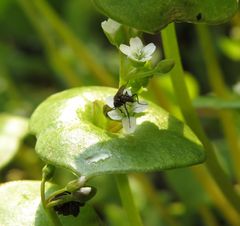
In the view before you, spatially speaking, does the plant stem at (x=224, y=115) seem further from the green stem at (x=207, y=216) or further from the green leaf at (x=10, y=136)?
the green leaf at (x=10, y=136)

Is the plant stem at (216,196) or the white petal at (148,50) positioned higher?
the white petal at (148,50)

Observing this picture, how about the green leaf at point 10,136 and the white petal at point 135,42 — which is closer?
the white petal at point 135,42

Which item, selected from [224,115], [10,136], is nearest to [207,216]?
[224,115]

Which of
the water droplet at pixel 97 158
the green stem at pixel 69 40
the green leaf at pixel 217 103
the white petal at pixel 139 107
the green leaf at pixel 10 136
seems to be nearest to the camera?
the water droplet at pixel 97 158

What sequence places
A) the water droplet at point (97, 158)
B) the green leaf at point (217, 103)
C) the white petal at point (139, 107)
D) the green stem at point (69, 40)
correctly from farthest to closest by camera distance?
the green stem at point (69, 40)
the green leaf at point (217, 103)
the white petal at point (139, 107)
the water droplet at point (97, 158)

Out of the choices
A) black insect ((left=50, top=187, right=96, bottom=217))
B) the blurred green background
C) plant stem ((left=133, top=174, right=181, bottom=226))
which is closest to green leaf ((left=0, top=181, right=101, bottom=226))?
black insect ((left=50, top=187, right=96, bottom=217))

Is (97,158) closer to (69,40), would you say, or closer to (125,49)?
(125,49)

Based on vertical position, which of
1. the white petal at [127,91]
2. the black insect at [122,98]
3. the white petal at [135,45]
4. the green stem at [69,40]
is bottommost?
the green stem at [69,40]

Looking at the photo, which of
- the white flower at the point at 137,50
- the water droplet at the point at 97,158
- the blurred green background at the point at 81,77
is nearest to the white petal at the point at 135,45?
the white flower at the point at 137,50
